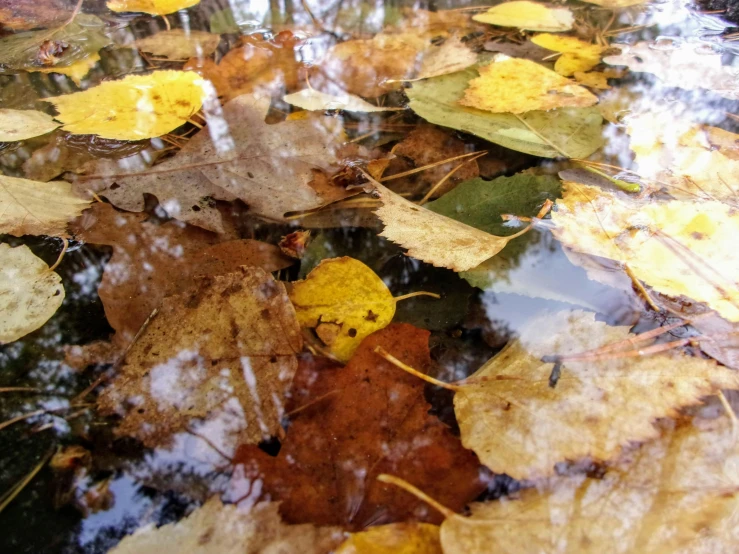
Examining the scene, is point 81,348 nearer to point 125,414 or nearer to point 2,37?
point 125,414

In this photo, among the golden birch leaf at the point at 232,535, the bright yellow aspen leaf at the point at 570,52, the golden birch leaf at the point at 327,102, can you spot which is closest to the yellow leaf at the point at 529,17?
the bright yellow aspen leaf at the point at 570,52

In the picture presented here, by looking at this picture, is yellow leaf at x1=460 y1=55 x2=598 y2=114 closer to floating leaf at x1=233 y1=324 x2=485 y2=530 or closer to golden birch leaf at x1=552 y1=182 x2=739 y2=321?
golden birch leaf at x1=552 y1=182 x2=739 y2=321

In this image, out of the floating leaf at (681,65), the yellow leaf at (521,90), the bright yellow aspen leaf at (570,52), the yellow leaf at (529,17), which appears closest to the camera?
the yellow leaf at (521,90)

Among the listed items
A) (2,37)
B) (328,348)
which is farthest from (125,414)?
(2,37)

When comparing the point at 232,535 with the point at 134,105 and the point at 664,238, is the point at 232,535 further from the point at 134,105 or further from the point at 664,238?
the point at 134,105

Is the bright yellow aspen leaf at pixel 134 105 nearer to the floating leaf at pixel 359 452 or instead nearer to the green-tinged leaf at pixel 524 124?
the green-tinged leaf at pixel 524 124

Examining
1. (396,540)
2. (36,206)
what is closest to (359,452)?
(396,540)
